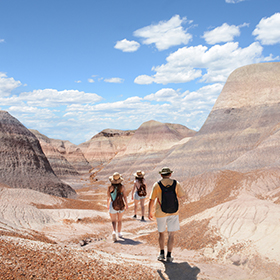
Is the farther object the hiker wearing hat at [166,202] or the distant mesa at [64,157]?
the distant mesa at [64,157]

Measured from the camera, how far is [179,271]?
5.61 m

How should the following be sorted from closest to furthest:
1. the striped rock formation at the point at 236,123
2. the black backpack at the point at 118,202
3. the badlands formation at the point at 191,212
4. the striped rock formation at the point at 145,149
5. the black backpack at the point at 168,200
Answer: the badlands formation at the point at 191,212 < the black backpack at the point at 168,200 < the black backpack at the point at 118,202 < the striped rock formation at the point at 236,123 < the striped rock formation at the point at 145,149

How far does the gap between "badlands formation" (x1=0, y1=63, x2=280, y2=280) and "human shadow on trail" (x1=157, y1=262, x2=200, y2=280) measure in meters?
0.02

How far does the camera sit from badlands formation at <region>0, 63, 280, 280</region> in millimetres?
5547

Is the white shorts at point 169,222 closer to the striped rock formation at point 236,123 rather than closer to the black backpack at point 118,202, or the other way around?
the black backpack at point 118,202

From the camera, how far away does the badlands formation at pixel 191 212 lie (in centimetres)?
555

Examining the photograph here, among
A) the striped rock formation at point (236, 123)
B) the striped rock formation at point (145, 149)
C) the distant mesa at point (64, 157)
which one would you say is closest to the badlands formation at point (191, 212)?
the striped rock formation at point (236, 123)

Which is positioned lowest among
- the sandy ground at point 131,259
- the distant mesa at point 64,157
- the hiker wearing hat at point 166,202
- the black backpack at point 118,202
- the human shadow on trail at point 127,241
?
the distant mesa at point 64,157

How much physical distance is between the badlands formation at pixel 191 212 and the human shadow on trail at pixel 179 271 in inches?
0.9

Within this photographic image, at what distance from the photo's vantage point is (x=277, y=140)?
25.7m

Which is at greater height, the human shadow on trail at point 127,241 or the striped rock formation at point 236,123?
the striped rock formation at point 236,123

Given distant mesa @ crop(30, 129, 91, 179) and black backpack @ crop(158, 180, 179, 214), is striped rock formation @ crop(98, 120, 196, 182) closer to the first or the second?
distant mesa @ crop(30, 129, 91, 179)

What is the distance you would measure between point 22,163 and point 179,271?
27455 millimetres

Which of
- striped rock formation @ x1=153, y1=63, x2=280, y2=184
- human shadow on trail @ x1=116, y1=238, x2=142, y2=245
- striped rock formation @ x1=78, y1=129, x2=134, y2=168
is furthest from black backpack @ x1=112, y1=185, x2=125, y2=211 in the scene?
striped rock formation @ x1=78, y1=129, x2=134, y2=168
